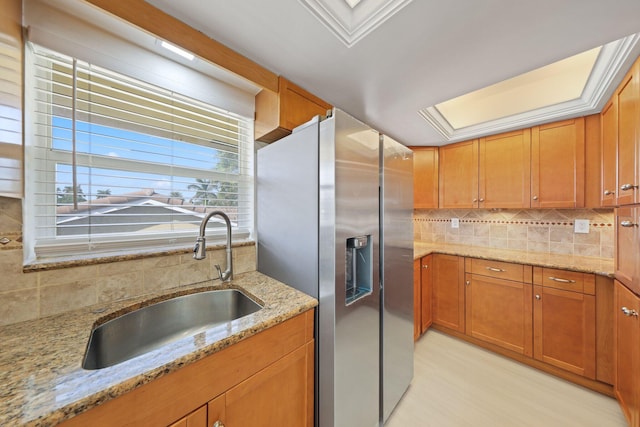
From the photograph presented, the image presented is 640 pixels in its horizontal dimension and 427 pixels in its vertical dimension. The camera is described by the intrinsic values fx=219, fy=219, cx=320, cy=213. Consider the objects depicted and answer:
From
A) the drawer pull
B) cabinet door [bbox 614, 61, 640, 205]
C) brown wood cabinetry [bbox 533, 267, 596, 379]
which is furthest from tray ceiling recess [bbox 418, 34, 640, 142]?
brown wood cabinetry [bbox 533, 267, 596, 379]

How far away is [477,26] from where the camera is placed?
1.02 meters

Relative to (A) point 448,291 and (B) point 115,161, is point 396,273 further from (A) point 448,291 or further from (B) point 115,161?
(B) point 115,161

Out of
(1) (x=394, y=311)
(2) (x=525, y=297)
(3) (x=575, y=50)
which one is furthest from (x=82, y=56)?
(2) (x=525, y=297)

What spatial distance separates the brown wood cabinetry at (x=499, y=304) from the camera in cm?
187

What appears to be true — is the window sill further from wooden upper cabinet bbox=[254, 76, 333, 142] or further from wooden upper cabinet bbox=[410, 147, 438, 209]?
wooden upper cabinet bbox=[410, 147, 438, 209]

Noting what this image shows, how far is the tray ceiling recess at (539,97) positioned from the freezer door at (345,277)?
117 cm

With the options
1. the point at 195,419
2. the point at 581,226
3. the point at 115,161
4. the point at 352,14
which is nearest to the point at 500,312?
the point at 581,226

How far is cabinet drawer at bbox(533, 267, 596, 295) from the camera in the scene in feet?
5.28

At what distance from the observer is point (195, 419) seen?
659mm

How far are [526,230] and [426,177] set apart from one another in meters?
1.13

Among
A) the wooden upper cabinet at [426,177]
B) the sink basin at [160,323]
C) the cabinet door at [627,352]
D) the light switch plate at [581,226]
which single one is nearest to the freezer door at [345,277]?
the sink basin at [160,323]

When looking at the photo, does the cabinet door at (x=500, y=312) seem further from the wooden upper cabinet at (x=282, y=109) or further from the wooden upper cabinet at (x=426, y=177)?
the wooden upper cabinet at (x=282, y=109)

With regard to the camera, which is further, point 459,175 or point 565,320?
point 459,175

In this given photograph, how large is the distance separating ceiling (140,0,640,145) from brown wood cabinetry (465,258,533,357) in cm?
150
